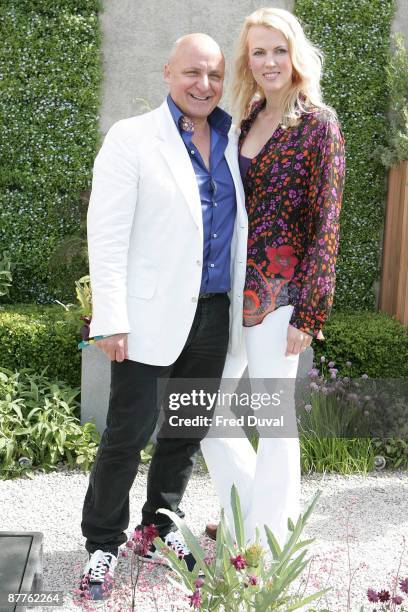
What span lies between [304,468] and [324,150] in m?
2.28

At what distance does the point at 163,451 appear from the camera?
3.12 m

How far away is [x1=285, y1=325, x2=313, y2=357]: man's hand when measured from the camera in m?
2.76

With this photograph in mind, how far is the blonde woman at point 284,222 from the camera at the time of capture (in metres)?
2.72

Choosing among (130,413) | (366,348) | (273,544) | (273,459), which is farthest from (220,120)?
(366,348)

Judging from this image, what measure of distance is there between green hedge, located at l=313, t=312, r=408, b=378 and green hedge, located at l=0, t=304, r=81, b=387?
1683mm

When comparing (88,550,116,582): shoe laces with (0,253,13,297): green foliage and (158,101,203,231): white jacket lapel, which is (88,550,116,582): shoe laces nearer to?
(158,101,203,231): white jacket lapel

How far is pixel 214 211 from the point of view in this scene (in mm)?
2832

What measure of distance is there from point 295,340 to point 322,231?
396 mm

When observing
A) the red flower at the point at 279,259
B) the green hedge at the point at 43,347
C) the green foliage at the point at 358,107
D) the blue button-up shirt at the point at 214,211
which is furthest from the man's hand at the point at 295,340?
the green foliage at the point at 358,107

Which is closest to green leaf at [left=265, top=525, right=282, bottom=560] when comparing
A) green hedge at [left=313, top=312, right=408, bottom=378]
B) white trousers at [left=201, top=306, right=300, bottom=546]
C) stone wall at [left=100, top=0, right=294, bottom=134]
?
white trousers at [left=201, top=306, right=300, bottom=546]

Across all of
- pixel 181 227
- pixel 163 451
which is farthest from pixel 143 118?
pixel 163 451

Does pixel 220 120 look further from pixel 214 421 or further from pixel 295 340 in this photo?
pixel 214 421

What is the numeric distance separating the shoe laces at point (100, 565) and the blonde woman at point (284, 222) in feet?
1.77

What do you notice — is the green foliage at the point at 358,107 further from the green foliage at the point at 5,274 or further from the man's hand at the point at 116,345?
the man's hand at the point at 116,345
